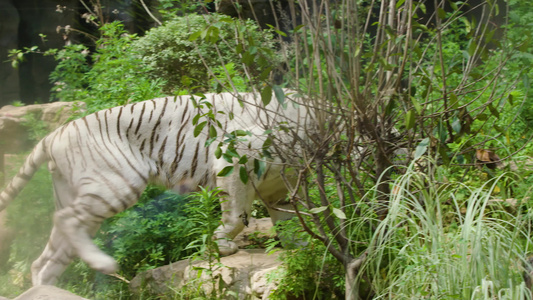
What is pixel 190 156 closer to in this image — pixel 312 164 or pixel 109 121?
pixel 109 121

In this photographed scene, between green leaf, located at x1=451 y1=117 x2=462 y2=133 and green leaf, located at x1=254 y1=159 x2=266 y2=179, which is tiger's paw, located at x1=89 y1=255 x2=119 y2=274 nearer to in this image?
green leaf, located at x1=254 y1=159 x2=266 y2=179

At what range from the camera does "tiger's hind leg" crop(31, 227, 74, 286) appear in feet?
12.7

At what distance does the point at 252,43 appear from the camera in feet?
8.23

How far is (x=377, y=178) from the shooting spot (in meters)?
2.84

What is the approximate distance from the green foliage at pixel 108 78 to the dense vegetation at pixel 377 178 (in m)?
0.93

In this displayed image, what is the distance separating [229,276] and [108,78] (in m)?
2.62

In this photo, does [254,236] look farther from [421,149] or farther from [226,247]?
[421,149]

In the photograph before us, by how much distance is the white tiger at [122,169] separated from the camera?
151 inches

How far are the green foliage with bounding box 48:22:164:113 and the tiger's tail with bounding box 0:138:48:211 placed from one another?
0.92 m

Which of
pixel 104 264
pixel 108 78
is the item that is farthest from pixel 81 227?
pixel 108 78

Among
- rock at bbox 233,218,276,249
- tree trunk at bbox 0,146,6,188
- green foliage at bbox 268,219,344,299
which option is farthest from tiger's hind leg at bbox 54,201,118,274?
tree trunk at bbox 0,146,6,188

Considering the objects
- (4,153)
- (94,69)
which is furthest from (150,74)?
(4,153)

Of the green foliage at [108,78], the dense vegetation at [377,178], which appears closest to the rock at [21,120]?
the green foliage at [108,78]

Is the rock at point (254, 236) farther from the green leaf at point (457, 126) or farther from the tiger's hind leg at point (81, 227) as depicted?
the green leaf at point (457, 126)
